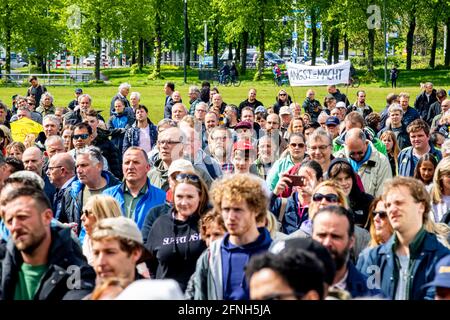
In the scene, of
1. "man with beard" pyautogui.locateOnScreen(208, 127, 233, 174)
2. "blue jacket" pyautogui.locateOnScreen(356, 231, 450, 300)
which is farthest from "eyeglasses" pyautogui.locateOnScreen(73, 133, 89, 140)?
"blue jacket" pyautogui.locateOnScreen(356, 231, 450, 300)

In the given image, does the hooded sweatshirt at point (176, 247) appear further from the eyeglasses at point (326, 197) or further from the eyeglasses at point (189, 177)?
the eyeglasses at point (326, 197)

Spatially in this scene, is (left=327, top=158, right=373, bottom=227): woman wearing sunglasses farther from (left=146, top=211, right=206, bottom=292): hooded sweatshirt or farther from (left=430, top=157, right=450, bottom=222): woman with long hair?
(left=146, top=211, right=206, bottom=292): hooded sweatshirt

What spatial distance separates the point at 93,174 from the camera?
9266 mm

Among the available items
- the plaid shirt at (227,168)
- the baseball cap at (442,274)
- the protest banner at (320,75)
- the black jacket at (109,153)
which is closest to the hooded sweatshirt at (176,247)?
the baseball cap at (442,274)

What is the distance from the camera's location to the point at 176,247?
7273 millimetres

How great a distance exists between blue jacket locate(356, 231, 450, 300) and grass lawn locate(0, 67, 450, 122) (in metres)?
27.9

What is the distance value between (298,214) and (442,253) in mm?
2718

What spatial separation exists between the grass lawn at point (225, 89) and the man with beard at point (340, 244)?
28187 mm

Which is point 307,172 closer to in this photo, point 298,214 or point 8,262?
point 298,214

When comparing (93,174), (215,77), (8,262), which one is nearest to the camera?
(8,262)

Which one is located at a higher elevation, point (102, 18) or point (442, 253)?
point (102, 18)
